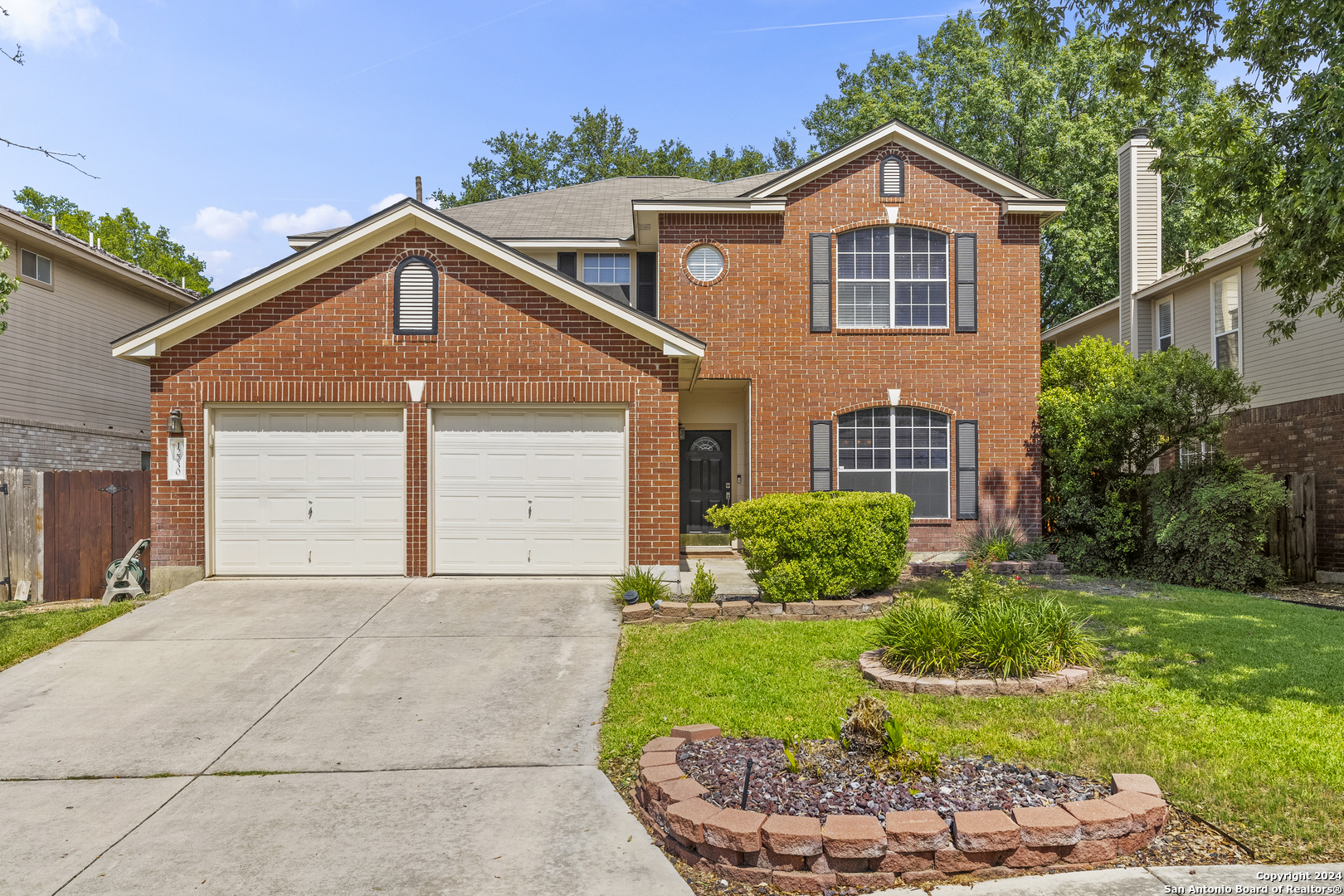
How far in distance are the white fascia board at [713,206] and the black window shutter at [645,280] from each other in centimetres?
175

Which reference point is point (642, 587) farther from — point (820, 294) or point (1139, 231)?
point (1139, 231)

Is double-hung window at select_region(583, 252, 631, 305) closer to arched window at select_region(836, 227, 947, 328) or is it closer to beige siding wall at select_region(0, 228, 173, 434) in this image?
arched window at select_region(836, 227, 947, 328)

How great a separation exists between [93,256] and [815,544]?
16.1 metres

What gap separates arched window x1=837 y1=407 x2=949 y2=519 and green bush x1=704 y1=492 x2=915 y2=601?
4.99 m

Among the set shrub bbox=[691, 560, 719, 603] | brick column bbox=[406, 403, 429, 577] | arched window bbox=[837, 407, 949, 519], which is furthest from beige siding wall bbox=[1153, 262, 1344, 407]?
brick column bbox=[406, 403, 429, 577]

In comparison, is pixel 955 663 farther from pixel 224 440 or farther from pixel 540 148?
pixel 540 148

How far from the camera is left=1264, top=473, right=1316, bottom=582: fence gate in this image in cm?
1271

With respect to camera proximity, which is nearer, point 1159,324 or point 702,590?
point 702,590

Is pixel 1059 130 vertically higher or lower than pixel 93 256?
higher

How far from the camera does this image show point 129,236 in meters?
37.0

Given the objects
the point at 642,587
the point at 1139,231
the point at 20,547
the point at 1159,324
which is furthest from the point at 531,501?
the point at 1139,231

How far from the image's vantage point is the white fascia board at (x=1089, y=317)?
20.4 metres

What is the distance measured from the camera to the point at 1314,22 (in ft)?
29.2

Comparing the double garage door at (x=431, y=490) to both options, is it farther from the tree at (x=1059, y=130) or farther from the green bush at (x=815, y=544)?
the tree at (x=1059, y=130)
